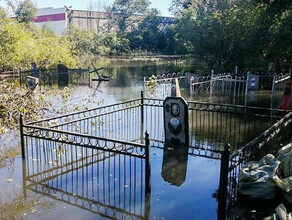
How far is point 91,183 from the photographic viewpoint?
19.2ft

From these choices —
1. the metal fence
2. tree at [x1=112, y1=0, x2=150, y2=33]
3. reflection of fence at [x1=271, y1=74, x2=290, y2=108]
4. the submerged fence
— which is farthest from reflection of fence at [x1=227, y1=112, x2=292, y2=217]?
tree at [x1=112, y1=0, x2=150, y2=33]

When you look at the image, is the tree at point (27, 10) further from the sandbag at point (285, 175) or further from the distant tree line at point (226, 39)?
the sandbag at point (285, 175)

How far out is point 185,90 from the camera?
60.6 feet

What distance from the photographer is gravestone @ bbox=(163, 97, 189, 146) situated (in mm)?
7619

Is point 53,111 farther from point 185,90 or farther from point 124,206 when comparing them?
point 185,90

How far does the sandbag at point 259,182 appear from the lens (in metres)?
5.00

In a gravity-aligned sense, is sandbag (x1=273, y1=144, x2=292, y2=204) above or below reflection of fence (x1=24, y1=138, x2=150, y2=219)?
above

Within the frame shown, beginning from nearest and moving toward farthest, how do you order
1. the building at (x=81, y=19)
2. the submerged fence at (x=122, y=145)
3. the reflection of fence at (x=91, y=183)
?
the reflection of fence at (x=91, y=183) < the submerged fence at (x=122, y=145) < the building at (x=81, y=19)

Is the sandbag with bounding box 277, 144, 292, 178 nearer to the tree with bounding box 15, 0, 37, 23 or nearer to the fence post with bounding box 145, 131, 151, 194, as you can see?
the fence post with bounding box 145, 131, 151, 194

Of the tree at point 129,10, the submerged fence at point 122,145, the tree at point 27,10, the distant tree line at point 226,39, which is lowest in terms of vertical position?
the submerged fence at point 122,145

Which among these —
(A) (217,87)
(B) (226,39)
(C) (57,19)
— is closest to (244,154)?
(A) (217,87)

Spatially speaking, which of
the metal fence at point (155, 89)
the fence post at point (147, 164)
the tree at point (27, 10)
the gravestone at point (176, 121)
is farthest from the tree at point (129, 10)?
the fence post at point (147, 164)

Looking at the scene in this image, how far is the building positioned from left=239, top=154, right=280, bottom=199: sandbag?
60.0 m

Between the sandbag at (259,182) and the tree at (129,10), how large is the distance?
62.4 meters
